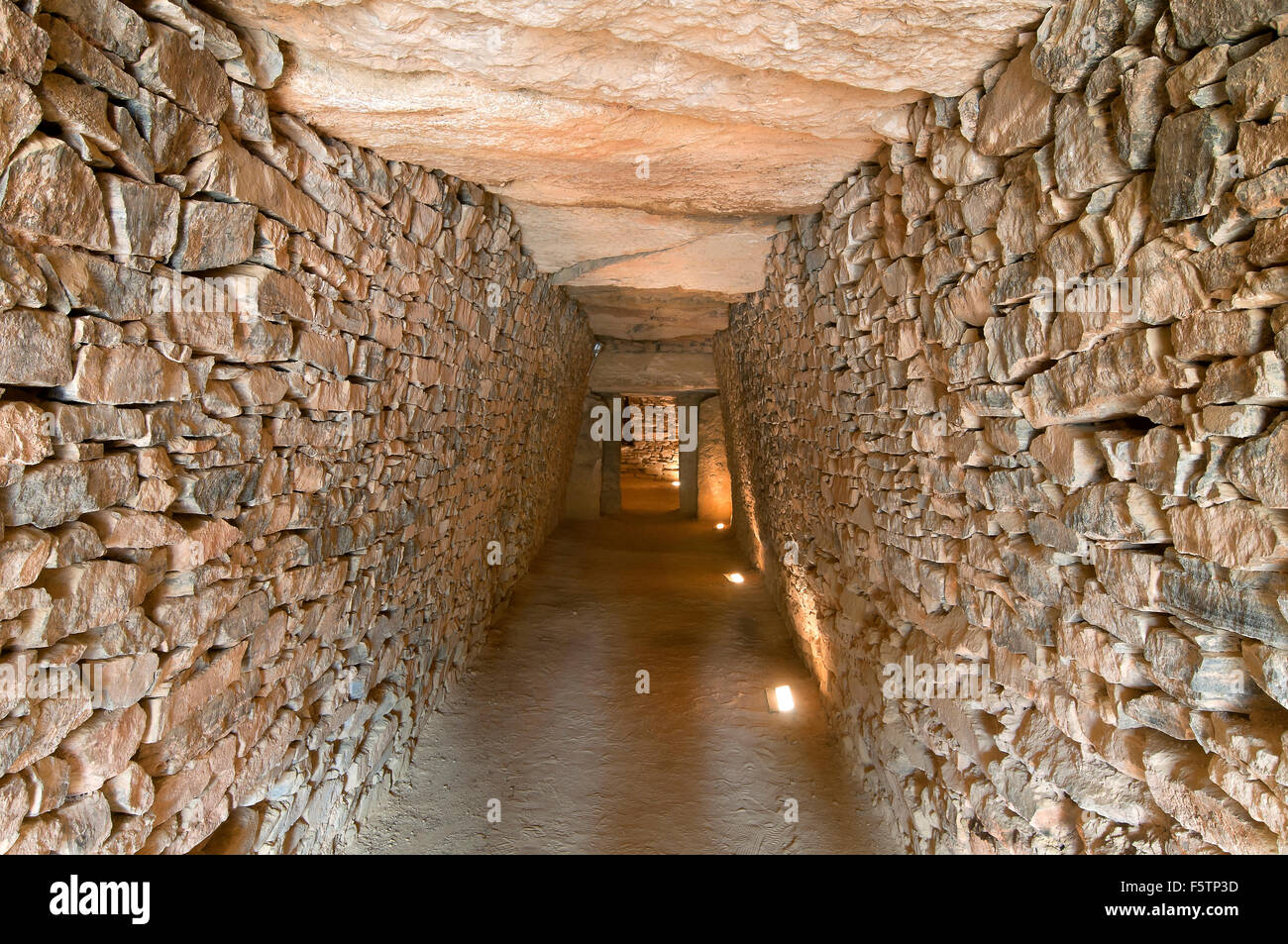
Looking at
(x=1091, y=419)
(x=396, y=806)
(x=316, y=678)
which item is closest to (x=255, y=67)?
(x=316, y=678)

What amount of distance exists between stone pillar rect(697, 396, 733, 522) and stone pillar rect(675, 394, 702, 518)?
0.48 ft

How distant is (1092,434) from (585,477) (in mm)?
8878

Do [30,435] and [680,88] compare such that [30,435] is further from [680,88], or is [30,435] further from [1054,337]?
[1054,337]

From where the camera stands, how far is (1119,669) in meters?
1.73

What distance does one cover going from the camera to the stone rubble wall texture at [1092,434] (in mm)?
1343

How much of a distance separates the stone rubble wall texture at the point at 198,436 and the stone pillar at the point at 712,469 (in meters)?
7.47

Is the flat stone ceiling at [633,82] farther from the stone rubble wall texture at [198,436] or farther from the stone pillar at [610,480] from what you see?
the stone pillar at [610,480]

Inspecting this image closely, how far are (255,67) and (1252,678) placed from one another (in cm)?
307
